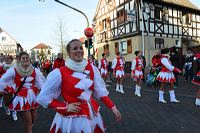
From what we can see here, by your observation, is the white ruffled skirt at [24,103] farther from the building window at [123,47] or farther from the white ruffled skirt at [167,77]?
the building window at [123,47]

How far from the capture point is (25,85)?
550 centimetres

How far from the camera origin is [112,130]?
6.54 m

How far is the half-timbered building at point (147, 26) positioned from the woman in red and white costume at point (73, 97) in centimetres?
2204

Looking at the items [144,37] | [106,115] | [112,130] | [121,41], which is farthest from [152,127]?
[121,41]

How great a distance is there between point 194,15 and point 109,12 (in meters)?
9.34

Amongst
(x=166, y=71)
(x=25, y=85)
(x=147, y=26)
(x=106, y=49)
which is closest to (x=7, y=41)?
(x=106, y=49)

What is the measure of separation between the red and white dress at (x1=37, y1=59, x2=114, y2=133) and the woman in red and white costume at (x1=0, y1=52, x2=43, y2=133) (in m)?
2.06

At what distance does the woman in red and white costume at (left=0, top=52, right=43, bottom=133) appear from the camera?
5.34 metres

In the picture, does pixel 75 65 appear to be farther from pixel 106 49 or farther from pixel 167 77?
pixel 106 49

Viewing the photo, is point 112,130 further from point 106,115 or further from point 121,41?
point 121,41

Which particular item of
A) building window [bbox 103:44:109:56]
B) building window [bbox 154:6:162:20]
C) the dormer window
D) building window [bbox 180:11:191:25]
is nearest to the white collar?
building window [bbox 154:6:162:20]

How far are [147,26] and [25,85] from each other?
2334 centimetres

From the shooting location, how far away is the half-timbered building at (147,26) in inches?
1086

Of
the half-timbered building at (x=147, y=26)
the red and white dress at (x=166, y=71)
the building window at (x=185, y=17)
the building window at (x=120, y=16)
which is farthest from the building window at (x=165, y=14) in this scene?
the red and white dress at (x=166, y=71)
